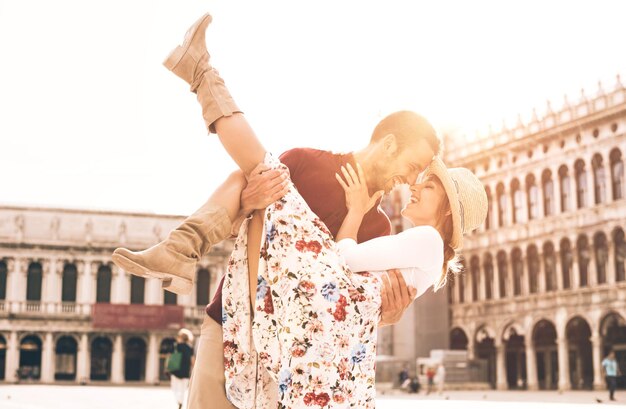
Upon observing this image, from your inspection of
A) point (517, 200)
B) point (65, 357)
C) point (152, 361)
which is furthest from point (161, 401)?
point (65, 357)

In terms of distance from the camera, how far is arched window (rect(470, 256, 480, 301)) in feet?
151

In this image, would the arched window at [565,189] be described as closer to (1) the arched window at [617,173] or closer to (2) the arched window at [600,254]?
(2) the arched window at [600,254]

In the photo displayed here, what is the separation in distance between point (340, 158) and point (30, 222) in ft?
174

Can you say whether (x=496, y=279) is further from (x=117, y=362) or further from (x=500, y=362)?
(x=117, y=362)

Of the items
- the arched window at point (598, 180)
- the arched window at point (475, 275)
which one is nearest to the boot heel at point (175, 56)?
the arched window at point (598, 180)

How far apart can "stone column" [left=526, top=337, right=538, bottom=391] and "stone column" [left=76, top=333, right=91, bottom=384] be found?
23526 mm

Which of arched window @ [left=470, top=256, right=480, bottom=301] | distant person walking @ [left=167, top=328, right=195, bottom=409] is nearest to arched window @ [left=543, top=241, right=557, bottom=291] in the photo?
arched window @ [left=470, top=256, right=480, bottom=301]

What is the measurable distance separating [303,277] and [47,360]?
2042 inches

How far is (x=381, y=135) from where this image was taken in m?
3.14

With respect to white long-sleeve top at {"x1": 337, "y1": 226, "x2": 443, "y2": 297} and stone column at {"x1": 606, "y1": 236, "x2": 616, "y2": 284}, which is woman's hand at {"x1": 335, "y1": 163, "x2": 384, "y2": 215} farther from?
stone column at {"x1": 606, "y1": 236, "x2": 616, "y2": 284}

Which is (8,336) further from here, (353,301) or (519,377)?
(353,301)

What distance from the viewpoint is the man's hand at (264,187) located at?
9.27ft

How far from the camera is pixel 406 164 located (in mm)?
3111

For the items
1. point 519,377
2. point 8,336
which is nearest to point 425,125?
point 519,377
